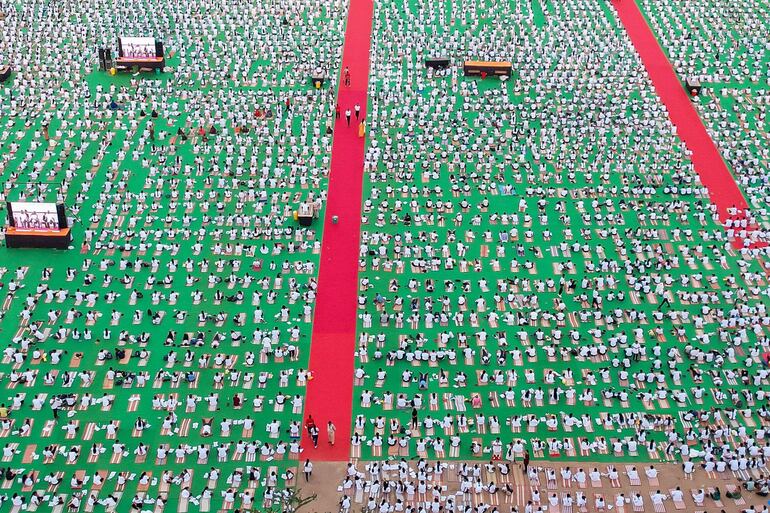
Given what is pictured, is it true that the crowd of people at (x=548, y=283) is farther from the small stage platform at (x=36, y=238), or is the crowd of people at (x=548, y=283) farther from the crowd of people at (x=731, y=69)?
the small stage platform at (x=36, y=238)

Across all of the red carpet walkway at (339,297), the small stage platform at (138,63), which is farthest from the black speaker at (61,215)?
the small stage platform at (138,63)

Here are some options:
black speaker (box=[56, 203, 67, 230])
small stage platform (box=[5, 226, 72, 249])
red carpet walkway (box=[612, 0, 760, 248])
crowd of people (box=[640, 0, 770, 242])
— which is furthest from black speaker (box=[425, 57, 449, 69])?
small stage platform (box=[5, 226, 72, 249])

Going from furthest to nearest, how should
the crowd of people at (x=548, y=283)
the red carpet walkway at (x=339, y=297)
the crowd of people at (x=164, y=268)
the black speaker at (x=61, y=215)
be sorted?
1. the black speaker at (x=61, y=215)
2. the red carpet walkway at (x=339, y=297)
3. the crowd of people at (x=548, y=283)
4. the crowd of people at (x=164, y=268)

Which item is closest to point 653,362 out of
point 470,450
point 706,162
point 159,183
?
point 470,450

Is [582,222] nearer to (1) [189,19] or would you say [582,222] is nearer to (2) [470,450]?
(2) [470,450]

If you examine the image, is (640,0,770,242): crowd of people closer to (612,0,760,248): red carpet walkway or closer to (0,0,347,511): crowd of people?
(612,0,760,248): red carpet walkway

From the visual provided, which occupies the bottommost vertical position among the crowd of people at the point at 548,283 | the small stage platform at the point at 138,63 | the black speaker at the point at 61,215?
the small stage platform at the point at 138,63

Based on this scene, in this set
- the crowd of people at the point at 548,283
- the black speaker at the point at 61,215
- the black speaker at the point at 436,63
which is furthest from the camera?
the black speaker at the point at 436,63
